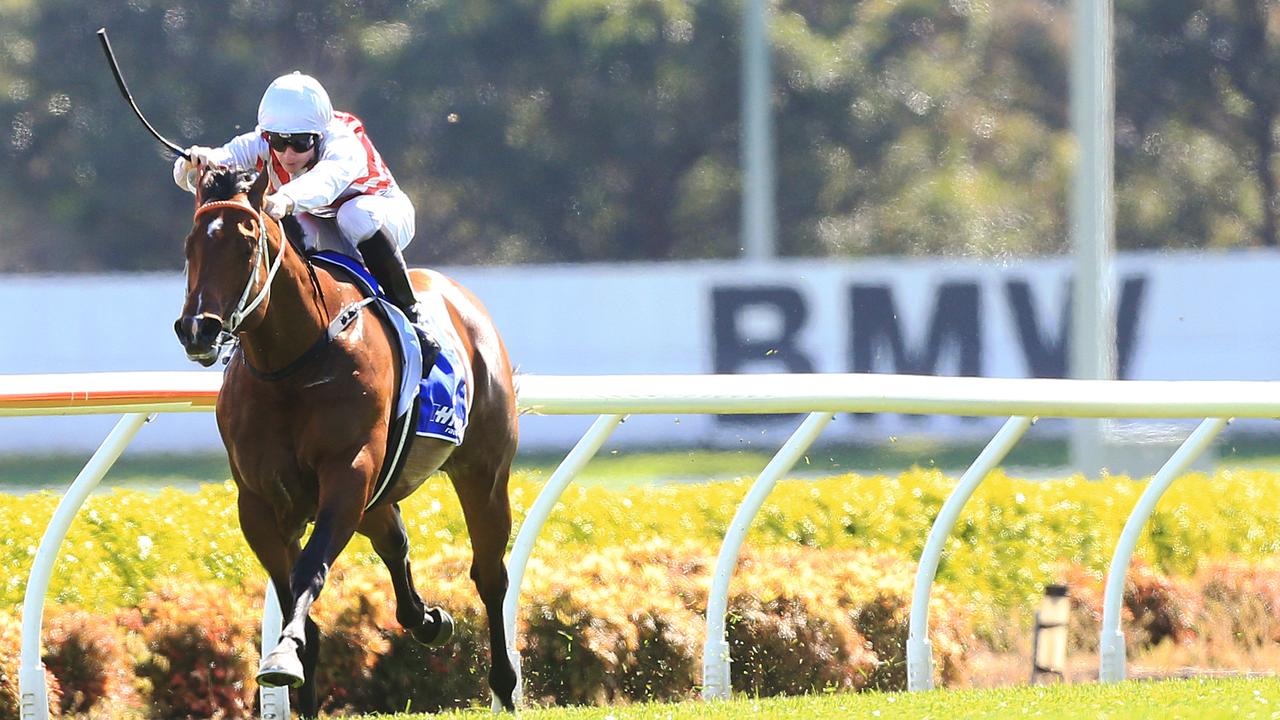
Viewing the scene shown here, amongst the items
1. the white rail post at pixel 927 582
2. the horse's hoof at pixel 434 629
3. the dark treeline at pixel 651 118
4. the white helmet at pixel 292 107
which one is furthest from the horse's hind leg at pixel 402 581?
the dark treeline at pixel 651 118

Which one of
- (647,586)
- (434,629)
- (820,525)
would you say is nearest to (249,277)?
(434,629)

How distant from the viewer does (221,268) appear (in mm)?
3531

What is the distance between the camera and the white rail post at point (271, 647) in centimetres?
408

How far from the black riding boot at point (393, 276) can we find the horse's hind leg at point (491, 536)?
1.25ft

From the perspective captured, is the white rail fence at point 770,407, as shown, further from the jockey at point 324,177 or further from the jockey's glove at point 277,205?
the jockey's glove at point 277,205

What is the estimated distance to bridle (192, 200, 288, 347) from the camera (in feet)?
11.6

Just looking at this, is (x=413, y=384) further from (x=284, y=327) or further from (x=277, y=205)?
(x=277, y=205)

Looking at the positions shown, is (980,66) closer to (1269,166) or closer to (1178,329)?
(1269,166)

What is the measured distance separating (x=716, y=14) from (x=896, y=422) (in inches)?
191

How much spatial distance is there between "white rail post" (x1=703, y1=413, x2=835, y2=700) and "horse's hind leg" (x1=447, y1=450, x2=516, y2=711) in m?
0.48

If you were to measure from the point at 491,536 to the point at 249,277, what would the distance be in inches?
45.7

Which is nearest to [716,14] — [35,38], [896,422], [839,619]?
[896,422]

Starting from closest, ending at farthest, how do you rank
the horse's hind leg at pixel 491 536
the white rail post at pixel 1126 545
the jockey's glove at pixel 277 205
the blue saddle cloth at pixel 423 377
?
the jockey's glove at pixel 277 205 < the blue saddle cloth at pixel 423 377 < the horse's hind leg at pixel 491 536 < the white rail post at pixel 1126 545

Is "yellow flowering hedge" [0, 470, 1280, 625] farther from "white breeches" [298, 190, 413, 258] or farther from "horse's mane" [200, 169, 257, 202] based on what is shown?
"horse's mane" [200, 169, 257, 202]
